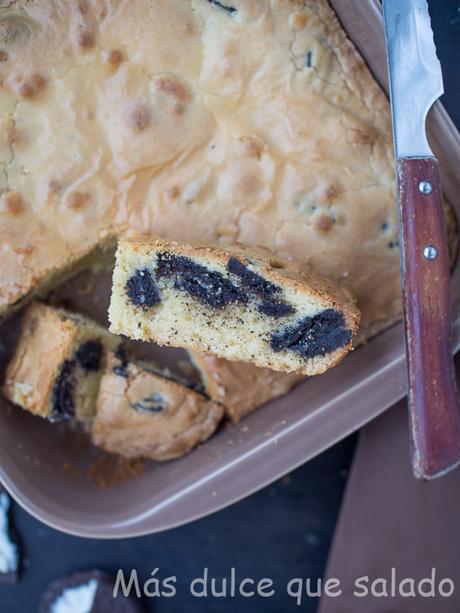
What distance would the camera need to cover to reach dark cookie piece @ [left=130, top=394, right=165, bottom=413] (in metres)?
2.88

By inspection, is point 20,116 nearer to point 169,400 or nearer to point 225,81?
point 225,81

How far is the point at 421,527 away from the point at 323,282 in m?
1.31

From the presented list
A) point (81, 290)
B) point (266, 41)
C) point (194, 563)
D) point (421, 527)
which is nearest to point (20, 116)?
point (81, 290)

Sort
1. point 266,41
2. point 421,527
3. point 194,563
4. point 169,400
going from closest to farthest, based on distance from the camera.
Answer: point 266,41 < point 169,400 < point 421,527 < point 194,563

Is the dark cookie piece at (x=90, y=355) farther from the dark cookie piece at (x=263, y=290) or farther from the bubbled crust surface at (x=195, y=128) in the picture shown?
the dark cookie piece at (x=263, y=290)

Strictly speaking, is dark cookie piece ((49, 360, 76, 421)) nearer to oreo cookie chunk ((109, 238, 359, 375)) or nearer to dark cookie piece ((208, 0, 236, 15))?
oreo cookie chunk ((109, 238, 359, 375))

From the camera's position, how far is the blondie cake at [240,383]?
9.36 feet

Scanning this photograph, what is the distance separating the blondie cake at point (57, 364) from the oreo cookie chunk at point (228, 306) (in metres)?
0.45

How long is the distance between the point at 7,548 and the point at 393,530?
6.18ft

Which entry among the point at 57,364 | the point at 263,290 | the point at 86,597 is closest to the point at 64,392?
the point at 57,364

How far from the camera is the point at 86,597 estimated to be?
3307 millimetres

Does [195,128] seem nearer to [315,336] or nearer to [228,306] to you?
[228,306]

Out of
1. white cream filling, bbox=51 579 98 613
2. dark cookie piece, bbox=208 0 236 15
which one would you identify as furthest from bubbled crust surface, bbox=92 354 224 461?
dark cookie piece, bbox=208 0 236 15

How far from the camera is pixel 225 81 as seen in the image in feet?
8.80
